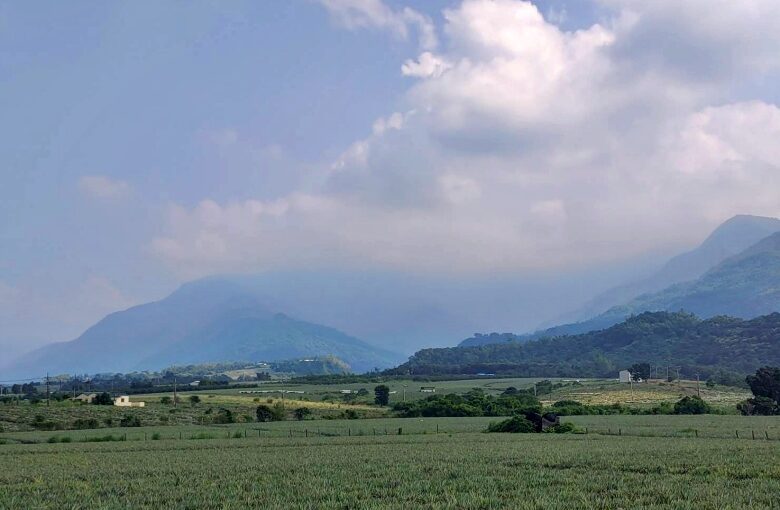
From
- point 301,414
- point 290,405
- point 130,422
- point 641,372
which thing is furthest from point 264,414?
point 641,372

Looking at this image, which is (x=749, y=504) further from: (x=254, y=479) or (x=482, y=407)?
(x=482, y=407)

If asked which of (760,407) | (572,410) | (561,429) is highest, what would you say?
(561,429)

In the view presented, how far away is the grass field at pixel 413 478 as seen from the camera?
2297 centimetres

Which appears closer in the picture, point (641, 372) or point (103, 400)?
point (103, 400)

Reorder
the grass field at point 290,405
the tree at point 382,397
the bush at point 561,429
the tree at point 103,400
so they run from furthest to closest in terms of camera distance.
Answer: the tree at point 382,397
the tree at point 103,400
the grass field at point 290,405
the bush at point 561,429

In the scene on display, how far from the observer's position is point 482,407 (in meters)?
107

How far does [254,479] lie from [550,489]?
12.9 m

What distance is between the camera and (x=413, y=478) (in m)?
28.9

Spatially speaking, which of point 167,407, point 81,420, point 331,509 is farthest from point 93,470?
point 167,407

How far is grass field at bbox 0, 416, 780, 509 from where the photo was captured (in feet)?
75.4

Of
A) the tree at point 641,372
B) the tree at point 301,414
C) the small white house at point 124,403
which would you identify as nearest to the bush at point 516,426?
the tree at point 301,414

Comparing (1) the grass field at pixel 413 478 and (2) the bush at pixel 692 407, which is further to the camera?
(2) the bush at pixel 692 407

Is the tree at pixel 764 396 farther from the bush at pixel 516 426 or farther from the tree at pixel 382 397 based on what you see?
the tree at pixel 382 397

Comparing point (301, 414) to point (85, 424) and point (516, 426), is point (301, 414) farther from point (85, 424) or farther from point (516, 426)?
point (516, 426)
